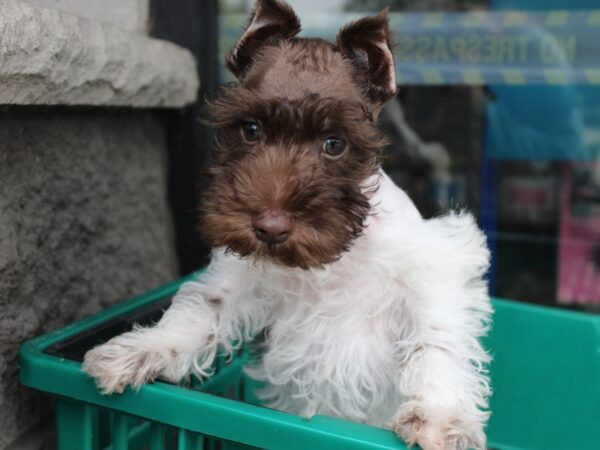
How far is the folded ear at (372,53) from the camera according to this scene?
1753 mm

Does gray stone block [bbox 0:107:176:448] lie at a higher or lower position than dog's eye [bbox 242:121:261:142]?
lower

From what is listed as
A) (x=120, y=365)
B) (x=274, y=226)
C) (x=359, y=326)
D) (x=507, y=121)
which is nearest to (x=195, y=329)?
(x=120, y=365)

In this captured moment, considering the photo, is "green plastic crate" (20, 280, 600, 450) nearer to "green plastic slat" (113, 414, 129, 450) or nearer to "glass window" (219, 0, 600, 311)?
"green plastic slat" (113, 414, 129, 450)

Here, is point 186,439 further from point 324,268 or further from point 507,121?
point 507,121

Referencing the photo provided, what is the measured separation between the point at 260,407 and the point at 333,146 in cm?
61

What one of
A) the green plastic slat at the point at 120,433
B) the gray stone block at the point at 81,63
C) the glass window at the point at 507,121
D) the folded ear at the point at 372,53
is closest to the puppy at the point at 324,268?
the folded ear at the point at 372,53

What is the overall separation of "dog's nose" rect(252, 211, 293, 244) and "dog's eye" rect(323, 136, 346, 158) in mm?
223

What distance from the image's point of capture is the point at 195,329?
1976 mm

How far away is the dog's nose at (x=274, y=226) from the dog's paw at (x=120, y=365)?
46cm

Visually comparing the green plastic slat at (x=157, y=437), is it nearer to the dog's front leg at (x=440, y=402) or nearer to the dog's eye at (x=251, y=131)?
the dog's front leg at (x=440, y=402)

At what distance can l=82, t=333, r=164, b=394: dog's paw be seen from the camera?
5.40ft

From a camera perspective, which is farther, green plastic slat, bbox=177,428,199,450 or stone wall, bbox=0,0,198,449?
stone wall, bbox=0,0,198,449

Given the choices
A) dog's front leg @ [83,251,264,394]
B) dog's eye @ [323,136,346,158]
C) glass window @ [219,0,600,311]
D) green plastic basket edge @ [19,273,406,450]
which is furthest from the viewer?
glass window @ [219,0,600,311]

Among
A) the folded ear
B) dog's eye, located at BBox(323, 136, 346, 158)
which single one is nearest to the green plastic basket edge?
dog's eye, located at BBox(323, 136, 346, 158)
